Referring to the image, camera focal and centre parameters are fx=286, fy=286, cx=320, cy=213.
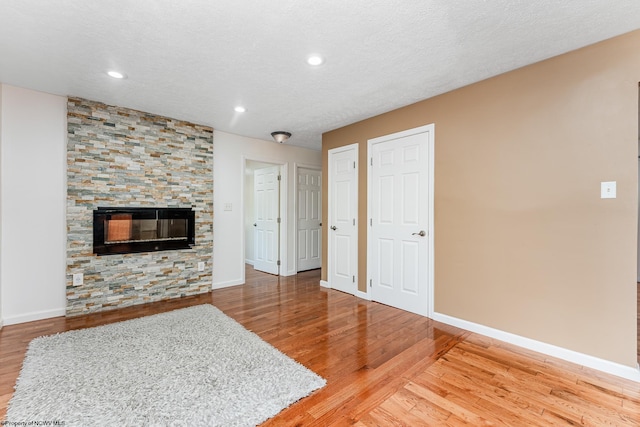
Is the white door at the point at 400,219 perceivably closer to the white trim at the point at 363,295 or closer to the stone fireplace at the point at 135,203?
the white trim at the point at 363,295

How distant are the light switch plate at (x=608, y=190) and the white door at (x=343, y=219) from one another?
2.49m

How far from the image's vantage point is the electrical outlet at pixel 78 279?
3.24 metres

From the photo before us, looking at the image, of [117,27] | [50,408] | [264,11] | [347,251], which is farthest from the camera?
[347,251]

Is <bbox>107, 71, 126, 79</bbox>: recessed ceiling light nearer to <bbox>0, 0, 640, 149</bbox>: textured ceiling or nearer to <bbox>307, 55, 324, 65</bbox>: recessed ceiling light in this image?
<bbox>0, 0, 640, 149</bbox>: textured ceiling

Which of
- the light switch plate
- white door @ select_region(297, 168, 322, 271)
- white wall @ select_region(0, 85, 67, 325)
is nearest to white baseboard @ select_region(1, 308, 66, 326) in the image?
white wall @ select_region(0, 85, 67, 325)

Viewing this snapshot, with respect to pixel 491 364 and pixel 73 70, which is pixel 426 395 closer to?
pixel 491 364

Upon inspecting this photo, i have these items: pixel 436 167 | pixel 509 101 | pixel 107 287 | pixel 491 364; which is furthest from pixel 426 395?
pixel 107 287

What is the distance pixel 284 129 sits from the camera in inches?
172

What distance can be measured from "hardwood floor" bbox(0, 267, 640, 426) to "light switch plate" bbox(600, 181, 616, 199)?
1.32m

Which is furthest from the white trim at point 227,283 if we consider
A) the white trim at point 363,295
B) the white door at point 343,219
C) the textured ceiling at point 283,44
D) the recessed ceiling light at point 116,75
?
the recessed ceiling light at point 116,75

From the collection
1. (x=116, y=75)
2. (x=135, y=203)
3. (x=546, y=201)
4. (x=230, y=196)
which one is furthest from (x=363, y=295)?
(x=116, y=75)

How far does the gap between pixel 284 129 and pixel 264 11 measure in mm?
2572

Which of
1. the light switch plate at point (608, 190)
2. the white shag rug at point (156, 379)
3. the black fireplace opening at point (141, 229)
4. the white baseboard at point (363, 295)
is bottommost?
the white shag rug at point (156, 379)

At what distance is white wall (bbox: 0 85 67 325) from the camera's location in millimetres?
2961
